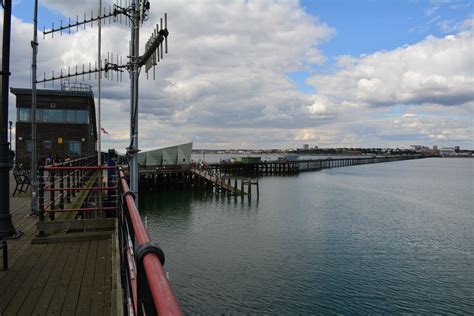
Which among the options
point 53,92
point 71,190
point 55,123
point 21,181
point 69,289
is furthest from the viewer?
point 55,123

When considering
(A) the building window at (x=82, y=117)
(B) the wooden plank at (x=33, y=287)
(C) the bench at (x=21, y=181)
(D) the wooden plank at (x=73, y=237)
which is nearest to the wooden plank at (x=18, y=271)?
(B) the wooden plank at (x=33, y=287)

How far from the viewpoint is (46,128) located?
34.9m

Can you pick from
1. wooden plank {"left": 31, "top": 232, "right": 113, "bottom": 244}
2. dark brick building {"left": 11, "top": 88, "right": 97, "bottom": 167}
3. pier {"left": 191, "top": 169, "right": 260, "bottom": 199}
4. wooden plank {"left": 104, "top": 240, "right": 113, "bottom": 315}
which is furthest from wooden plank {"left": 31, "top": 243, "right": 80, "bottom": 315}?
pier {"left": 191, "top": 169, "right": 260, "bottom": 199}

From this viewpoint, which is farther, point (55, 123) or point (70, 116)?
point (70, 116)

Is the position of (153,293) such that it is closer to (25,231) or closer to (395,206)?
(25,231)

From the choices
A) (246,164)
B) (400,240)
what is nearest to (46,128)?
(400,240)

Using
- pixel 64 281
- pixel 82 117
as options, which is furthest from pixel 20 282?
pixel 82 117

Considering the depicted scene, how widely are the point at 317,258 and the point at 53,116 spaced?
2774 cm

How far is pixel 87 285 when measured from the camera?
5.68m

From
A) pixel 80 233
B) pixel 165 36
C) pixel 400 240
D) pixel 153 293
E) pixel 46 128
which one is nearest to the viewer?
pixel 153 293

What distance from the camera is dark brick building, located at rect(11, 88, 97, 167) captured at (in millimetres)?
34281

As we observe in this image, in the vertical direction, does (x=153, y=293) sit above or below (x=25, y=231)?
above

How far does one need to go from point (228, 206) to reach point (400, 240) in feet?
57.5

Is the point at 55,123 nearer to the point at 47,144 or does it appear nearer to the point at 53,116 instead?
the point at 53,116
